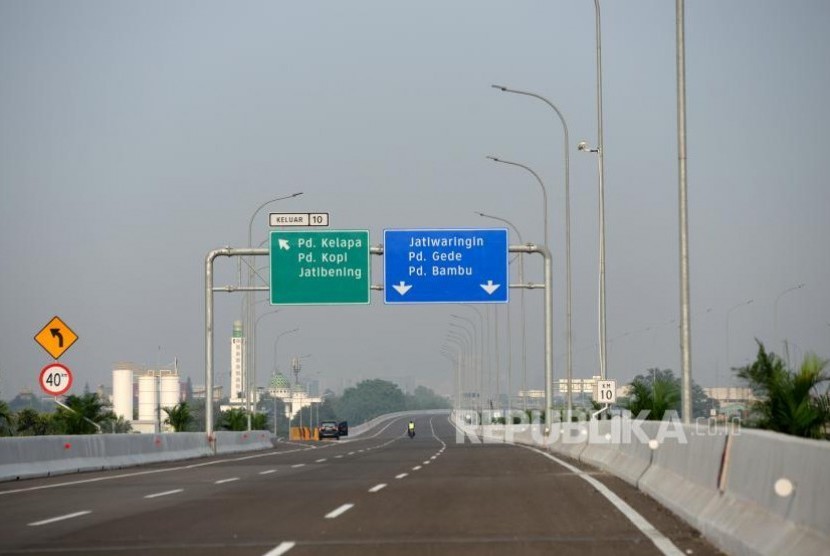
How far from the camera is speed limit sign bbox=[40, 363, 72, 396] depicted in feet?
97.1

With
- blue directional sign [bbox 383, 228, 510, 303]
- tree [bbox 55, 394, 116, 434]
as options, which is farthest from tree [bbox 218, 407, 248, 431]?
blue directional sign [bbox 383, 228, 510, 303]

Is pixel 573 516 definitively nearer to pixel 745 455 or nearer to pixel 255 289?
pixel 745 455

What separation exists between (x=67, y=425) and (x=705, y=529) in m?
36.7

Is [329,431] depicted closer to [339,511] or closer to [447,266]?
[447,266]

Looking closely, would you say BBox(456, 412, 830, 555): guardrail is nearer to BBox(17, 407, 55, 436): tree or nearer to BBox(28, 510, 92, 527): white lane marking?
BBox(28, 510, 92, 527): white lane marking

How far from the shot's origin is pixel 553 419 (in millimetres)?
55531

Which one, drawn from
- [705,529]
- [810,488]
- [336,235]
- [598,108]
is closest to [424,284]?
[336,235]

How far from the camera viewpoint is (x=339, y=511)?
17359 millimetres

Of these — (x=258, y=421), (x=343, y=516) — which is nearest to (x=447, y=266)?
(x=343, y=516)

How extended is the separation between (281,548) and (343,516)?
3.57 m

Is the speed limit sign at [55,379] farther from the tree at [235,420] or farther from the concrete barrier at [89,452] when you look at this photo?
the tree at [235,420]

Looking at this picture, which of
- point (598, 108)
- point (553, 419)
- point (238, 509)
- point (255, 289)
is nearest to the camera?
point (238, 509)

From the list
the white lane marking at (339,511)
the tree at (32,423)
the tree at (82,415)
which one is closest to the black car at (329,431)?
the tree at (32,423)

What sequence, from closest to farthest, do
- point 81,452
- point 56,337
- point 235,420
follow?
point 56,337, point 81,452, point 235,420
